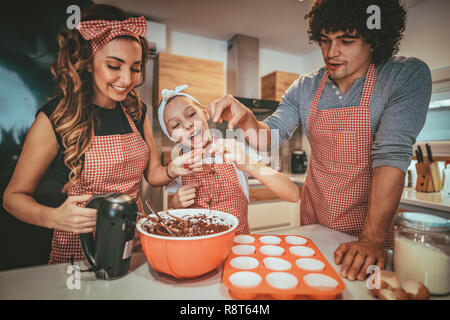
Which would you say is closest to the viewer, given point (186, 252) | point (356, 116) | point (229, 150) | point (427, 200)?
point (186, 252)

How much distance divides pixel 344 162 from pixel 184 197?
0.73 meters

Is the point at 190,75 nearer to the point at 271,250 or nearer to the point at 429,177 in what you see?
the point at 271,250

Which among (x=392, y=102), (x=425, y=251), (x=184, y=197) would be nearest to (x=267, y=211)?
(x=184, y=197)

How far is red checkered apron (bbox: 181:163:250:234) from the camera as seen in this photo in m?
1.14

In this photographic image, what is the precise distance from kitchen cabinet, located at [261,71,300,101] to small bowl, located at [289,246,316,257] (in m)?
2.40

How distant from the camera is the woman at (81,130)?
71 cm

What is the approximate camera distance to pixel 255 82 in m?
2.84

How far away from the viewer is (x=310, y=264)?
1.94ft

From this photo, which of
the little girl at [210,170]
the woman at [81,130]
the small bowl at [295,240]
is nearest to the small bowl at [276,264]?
the small bowl at [295,240]

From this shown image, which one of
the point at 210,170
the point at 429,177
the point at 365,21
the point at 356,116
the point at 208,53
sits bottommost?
the point at 429,177

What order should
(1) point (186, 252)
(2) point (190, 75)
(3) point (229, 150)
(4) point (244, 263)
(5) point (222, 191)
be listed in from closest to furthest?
(1) point (186, 252)
(4) point (244, 263)
(3) point (229, 150)
(5) point (222, 191)
(2) point (190, 75)

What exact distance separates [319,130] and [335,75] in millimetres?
248

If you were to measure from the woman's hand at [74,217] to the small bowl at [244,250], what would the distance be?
1.24ft
